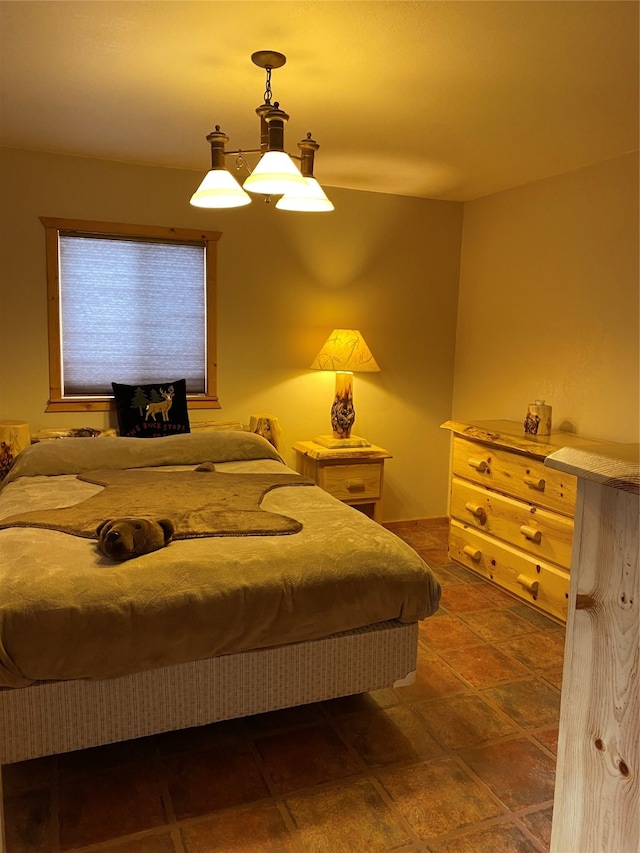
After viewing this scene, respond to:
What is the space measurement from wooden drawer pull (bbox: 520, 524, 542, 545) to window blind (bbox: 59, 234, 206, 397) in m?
2.09

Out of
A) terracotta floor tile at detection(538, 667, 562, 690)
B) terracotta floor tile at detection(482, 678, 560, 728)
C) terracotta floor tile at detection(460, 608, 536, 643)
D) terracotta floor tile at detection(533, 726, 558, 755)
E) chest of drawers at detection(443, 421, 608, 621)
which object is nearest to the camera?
terracotta floor tile at detection(533, 726, 558, 755)

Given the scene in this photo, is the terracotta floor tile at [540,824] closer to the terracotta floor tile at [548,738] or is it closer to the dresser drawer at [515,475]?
the terracotta floor tile at [548,738]

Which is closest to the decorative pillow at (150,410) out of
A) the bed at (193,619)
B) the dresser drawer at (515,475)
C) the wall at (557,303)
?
the bed at (193,619)

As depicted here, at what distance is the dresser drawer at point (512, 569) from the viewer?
3.16m

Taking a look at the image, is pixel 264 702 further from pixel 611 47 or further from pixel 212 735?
pixel 611 47

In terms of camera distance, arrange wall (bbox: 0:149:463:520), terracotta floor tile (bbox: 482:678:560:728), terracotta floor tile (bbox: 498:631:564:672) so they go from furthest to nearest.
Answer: wall (bbox: 0:149:463:520)
terracotta floor tile (bbox: 498:631:564:672)
terracotta floor tile (bbox: 482:678:560:728)

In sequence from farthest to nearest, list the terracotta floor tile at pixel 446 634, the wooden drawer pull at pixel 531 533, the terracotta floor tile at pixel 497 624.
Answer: the wooden drawer pull at pixel 531 533
the terracotta floor tile at pixel 497 624
the terracotta floor tile at pixel 446 634

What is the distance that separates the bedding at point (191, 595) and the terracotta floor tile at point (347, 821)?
46 centimetres

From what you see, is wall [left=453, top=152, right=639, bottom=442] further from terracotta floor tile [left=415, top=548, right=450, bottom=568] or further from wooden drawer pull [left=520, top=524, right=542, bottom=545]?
terracotta floor tile [left=415, top=548, right=450, bottom=568]

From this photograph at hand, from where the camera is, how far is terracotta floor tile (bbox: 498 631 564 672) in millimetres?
2793

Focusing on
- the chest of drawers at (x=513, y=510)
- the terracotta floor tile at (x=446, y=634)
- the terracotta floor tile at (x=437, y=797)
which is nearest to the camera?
the terracotta floor tile at (x=437, y=797)

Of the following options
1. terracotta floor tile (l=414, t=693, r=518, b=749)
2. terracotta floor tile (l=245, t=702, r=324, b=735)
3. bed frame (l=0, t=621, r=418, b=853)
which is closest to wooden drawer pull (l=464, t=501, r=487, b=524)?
terracotta floor tile (l=414, t=693, r=518, b=749)

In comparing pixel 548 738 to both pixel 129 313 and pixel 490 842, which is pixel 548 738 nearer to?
pixel 490 842

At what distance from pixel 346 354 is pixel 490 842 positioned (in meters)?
2.73
